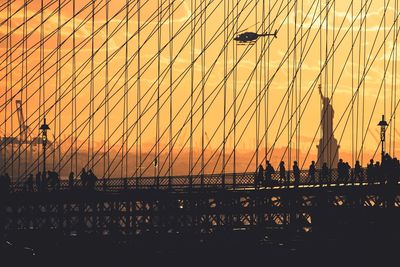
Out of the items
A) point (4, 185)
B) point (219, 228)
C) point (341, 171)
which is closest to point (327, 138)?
point (341, 171)

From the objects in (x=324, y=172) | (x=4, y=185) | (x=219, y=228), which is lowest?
(x=219, y=228)

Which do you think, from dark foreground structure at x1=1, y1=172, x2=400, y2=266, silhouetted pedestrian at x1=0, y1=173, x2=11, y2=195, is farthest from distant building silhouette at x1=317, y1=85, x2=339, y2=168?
silhouetted pedestrian at x1=0, y1=173, x2=11, y2=195

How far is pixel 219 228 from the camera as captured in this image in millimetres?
46125

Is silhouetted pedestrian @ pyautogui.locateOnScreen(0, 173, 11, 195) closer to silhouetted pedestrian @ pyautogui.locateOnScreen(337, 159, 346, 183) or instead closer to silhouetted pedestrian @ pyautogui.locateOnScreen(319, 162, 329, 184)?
silhouetted pedestrian @ pyautogui.locateOnScreen(319, 162, 329, 184)

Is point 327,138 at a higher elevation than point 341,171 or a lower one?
higher

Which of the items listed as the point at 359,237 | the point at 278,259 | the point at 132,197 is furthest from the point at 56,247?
the point at 359,237

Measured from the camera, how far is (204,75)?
167 ft

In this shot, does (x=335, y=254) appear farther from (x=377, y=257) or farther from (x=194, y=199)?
(x=194, y=199)

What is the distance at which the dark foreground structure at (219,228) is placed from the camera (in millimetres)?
40750

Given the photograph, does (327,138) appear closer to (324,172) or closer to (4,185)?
(324,172)

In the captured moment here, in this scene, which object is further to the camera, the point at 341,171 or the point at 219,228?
the point at 341,171

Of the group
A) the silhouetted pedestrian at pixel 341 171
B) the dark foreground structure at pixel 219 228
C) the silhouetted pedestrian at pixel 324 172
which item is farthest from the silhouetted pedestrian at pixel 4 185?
the silhouetted pedestrian at pixel 341 171

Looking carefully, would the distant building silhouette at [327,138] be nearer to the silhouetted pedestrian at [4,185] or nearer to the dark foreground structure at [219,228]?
the dark foreground structure at [219,228]

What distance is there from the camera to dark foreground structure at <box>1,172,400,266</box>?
40.8m
